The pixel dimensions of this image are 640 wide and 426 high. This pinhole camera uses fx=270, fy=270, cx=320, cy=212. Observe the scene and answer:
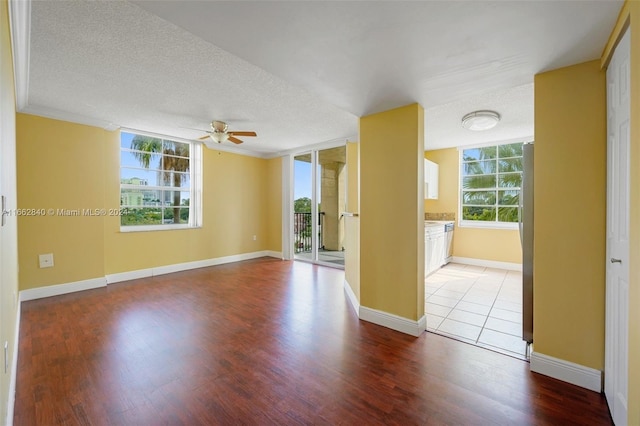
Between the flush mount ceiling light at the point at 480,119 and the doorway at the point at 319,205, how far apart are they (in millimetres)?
2300

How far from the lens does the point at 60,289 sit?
363cm

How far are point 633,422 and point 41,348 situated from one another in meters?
3.88

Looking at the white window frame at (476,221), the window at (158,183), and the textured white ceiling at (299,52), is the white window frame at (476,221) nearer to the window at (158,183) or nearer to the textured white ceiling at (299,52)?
Answer: the textured white ceiling at (299,52)

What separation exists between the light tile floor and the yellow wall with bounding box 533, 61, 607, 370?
48cm

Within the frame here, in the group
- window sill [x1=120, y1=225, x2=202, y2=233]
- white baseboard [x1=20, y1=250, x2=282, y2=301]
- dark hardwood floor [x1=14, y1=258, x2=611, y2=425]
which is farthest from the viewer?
window sill [x1=120, y1=225, x2=202, y2=233]

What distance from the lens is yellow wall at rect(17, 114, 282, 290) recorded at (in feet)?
11.2

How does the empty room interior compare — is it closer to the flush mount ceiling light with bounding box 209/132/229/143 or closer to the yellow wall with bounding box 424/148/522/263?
the flush mount ceiling light with bounding box 209/132/229/143

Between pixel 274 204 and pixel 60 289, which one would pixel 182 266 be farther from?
pixel 274 204

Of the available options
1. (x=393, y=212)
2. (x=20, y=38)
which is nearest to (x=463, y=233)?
(x=393, y=212)

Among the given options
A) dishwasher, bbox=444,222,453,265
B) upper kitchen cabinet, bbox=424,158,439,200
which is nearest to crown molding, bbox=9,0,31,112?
upper kitchen cabinet, bbox=424,158,439,200

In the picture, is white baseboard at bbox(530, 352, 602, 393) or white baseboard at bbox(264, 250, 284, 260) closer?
white baseboard at bbox(530, 352, 602, 393)

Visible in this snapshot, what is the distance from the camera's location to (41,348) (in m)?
2.28

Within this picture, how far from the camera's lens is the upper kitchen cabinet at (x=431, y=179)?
17.2 ft

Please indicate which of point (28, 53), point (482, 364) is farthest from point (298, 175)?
point (482, 364)
